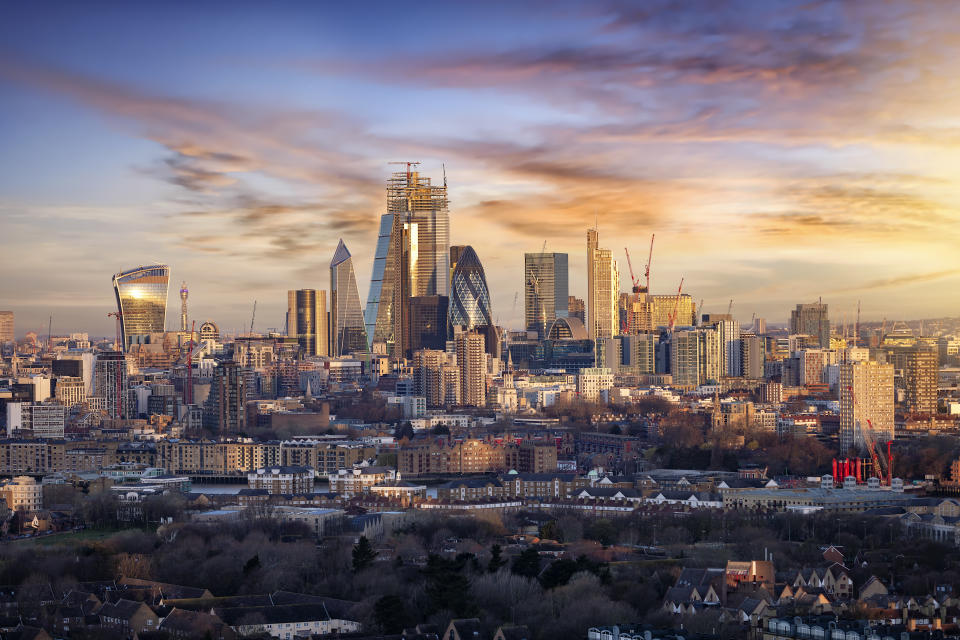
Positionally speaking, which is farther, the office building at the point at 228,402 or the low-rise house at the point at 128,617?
the office building at the point at 228,402

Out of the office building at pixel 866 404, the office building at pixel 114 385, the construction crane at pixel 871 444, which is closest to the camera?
the construction crane at pixel 871 444

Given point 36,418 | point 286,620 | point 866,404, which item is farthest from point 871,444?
point 36,418

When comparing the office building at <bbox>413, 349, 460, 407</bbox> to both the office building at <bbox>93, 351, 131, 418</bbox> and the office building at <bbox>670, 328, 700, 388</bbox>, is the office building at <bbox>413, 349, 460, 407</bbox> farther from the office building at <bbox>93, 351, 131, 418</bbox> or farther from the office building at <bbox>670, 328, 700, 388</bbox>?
the office building at <bbox>670, 328, 700, 388</bbox>

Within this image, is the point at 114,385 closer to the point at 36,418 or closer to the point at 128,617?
the point at 36,418

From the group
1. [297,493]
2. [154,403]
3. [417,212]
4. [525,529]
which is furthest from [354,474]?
[417,212]

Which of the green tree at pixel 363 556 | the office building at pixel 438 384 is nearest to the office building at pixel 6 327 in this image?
the office building at pixel 438 384

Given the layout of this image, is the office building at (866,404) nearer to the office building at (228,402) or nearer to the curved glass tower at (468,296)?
the office building at (228,402)
